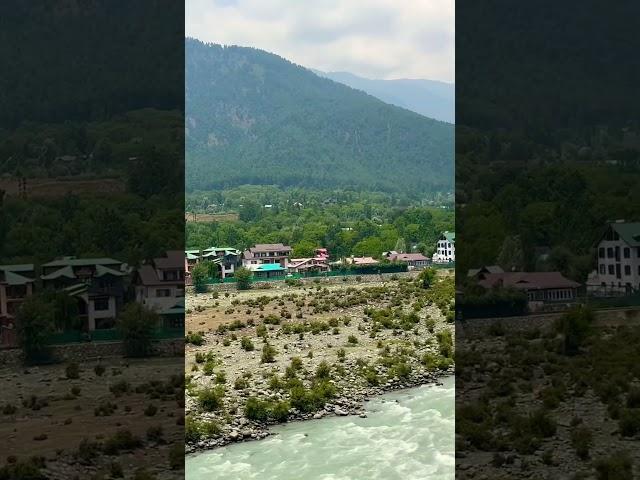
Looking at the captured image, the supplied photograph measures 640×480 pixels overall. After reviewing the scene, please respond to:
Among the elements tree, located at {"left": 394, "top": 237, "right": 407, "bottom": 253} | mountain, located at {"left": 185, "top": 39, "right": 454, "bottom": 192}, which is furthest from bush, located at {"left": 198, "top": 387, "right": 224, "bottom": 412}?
mountain, located at {"left": 185, "top": 39, "right": 454, "bottom": 192}

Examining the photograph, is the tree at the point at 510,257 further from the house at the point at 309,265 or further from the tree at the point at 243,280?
the house at the point at 309,265

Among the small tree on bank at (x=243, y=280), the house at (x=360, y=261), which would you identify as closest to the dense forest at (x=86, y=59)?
the small tree on bank at (x=243, y=280)

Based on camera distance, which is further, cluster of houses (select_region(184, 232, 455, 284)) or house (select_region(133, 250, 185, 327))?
cluster of houses (select_region(184, 232, 455, 284))

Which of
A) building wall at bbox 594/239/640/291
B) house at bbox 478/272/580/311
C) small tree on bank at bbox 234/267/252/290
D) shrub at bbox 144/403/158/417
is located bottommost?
small tree on bank at bbox 234/267/252/290

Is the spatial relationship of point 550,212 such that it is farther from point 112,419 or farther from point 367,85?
point 367,85

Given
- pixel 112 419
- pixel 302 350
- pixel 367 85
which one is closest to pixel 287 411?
pixel 302 350

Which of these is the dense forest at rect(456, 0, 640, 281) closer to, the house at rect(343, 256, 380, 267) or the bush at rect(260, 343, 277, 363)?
the bush at rect(260, 343, 277, 363)
